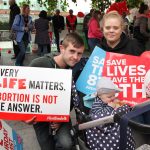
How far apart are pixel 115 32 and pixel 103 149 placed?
0.99 metres

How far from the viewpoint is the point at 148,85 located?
2523mm

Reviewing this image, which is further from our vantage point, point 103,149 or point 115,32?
point 115,32

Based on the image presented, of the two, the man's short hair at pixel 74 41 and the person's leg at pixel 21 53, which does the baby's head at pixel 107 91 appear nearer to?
the man's short hair at pixel 74 41

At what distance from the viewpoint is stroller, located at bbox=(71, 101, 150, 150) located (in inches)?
73.4

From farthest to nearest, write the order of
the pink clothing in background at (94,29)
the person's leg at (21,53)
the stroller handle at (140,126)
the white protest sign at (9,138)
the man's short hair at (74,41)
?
the pink clothing in background at (94,29) → the person's leg at (21,53) → the white protest sign at (9,138) → the man's short hair at (74,41) → the stroller handle at (140,126)

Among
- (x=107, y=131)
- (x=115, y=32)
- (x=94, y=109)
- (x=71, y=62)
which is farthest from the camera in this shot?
(x=115, y=32)

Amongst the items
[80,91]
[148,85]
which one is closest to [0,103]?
[80,91]

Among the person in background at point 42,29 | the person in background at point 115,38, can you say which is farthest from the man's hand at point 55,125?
the person in background at point 42,29

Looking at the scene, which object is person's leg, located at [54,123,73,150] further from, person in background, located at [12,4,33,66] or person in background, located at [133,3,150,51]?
person in background, located at [12,4,33,66]

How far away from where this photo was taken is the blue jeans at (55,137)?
2.82 m

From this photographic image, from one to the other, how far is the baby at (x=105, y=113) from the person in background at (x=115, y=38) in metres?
0.55

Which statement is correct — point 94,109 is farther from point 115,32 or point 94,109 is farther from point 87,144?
point 115,32

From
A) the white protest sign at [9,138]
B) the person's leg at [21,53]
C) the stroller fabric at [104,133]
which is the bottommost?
the person's leg at [21,53]

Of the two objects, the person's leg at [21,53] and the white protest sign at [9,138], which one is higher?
the white protest sign at [9,138]
